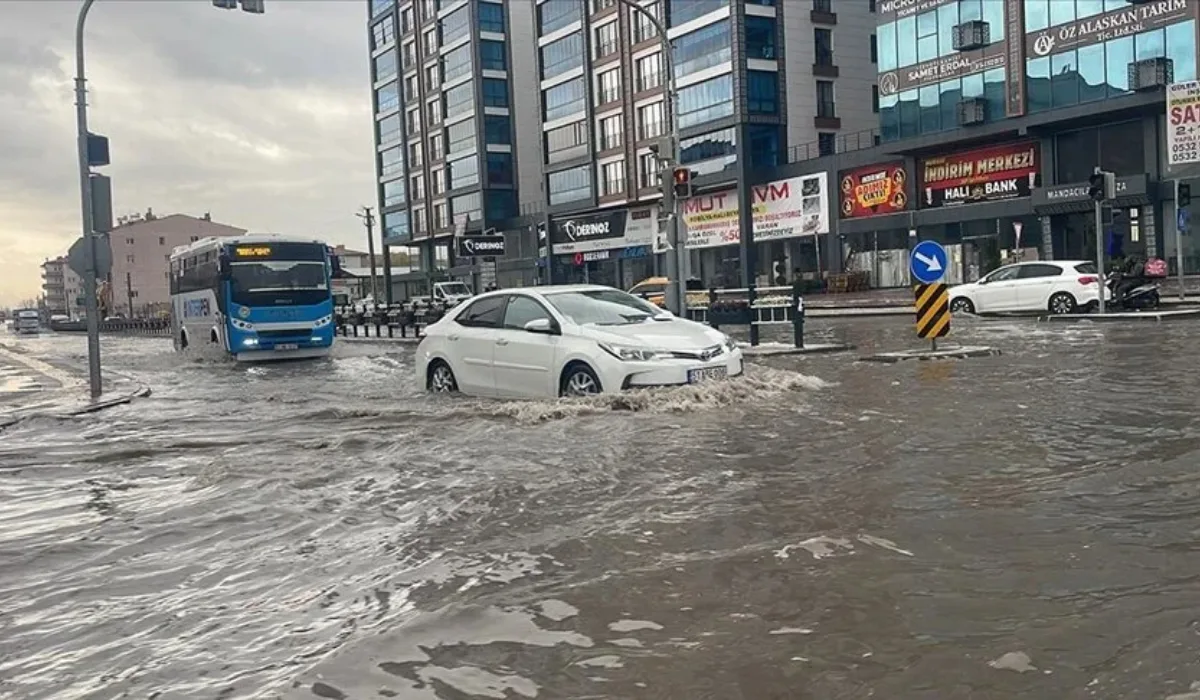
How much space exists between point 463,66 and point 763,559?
78.5 metres

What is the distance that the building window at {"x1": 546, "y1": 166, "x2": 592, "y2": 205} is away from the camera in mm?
67688

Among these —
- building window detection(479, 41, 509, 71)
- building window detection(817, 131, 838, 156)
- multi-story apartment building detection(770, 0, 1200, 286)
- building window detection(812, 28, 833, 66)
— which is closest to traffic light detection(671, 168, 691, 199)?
multi-story apartment building detection(770, 0, 1200, 286)

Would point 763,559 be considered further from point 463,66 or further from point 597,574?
point 463,66

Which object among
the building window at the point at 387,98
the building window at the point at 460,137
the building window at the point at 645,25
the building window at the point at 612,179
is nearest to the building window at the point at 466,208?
the building window at the point at 460,137

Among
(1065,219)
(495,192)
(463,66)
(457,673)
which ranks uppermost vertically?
Answer: (463,66)

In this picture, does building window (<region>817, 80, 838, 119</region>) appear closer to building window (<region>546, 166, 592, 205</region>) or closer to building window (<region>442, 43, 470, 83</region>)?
building window (<region>546, 166, 592, 205</region>)

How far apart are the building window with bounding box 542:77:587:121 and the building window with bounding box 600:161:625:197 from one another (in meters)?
4.88

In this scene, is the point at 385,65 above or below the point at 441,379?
above

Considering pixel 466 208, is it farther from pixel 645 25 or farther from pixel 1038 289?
pixel 1038 289

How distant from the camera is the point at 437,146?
83.9 meters

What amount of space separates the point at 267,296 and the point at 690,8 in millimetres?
39615

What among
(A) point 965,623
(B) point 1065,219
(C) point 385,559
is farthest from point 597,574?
(B) point 1065,219

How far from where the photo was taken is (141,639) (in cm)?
457

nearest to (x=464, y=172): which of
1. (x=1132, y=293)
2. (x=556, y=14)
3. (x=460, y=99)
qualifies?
(x=460, y=99)
